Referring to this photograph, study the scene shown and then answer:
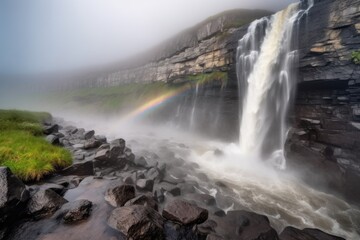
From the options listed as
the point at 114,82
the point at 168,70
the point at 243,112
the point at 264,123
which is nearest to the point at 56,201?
the point at 264,123

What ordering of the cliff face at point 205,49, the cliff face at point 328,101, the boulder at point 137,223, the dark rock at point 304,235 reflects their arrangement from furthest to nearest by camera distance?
1. the cliff face at point 205,49
2. the cliff face at point 328,101
3. the dark rock at point 304,235
4. the boulder at point 137,223

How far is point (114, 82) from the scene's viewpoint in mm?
93188

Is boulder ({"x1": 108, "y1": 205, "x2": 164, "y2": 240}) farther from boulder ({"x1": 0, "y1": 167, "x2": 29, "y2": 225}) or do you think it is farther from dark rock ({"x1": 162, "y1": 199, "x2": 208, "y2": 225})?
boulder ({"x1": 0, "y1": 167, "x2": 29, "y2": 225})

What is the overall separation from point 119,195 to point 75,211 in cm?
167

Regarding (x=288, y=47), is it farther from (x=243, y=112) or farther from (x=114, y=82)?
(x=114, y=82)

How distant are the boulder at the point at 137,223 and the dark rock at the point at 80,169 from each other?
198 inches

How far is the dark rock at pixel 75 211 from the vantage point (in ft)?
22.2

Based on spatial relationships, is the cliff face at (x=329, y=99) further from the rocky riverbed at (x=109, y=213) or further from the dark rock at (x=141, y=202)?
Answer: the dark rock at (x=141, y=202)

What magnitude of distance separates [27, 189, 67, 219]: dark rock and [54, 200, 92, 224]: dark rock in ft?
0.79

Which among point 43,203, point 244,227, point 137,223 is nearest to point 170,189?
point 244,227

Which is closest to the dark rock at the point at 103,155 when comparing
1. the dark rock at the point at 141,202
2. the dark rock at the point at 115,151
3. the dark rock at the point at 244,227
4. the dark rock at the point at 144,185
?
the dark rock at the point at 115,151

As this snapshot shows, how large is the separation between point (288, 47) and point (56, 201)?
2474 cm

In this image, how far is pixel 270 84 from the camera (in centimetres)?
2292

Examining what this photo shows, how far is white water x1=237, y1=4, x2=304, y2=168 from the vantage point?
21.7 m
